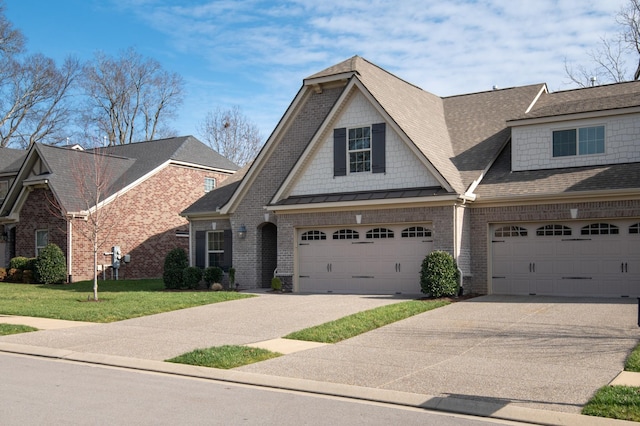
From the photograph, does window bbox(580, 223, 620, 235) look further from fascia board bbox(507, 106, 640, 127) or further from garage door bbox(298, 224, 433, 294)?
garage door bbox(298, 224, 433, 294)

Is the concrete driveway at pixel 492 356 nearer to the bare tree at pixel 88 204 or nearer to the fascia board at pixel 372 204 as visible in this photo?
the fascia board at pixel 372 204

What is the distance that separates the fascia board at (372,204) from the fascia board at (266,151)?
7.02 ft

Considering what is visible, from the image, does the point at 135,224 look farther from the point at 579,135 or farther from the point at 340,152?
the point at 579,135

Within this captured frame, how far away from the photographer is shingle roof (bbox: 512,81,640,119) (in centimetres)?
2075

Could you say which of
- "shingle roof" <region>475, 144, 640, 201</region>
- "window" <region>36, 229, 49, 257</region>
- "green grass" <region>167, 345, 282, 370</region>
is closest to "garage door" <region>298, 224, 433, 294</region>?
"shingle roof" <region>475, 144, 640, 201</region>

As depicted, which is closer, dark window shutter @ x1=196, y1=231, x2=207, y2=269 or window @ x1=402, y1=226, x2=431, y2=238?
window @ x1=402, y1=226, x2=431, y2=238

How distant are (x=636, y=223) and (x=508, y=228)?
3.64 m

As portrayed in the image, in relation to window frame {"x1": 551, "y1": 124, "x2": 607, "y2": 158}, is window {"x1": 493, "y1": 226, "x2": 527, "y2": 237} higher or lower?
lower

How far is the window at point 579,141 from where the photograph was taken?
2066cm

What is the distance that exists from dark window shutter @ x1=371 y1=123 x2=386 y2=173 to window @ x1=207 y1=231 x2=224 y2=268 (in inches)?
309

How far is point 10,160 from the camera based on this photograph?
38.9 metres

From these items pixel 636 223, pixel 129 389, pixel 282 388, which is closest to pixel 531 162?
pixel 636 223

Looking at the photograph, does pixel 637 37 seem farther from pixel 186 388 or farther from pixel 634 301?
pixel 186 388

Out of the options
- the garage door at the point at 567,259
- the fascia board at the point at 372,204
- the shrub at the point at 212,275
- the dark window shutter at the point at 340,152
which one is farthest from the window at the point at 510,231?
the shrub at the point at 212,275
